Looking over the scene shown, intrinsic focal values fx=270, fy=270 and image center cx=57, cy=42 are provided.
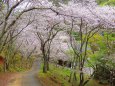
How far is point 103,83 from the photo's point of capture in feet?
121

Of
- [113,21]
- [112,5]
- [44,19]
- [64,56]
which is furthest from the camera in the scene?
[64,56]

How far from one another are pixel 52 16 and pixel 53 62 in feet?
104

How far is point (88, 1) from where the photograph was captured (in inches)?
807

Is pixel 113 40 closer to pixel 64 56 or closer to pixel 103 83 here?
pixel 103 83

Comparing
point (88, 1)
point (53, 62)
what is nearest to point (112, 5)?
point (88, 1)

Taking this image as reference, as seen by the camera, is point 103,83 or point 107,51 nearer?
point 107,51

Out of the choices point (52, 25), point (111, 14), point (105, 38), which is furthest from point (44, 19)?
point (111, 14)

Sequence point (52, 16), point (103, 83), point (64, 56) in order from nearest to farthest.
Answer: point (52, 16) < point (103, 83) < point (64, 56)

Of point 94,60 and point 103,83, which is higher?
point 94,60

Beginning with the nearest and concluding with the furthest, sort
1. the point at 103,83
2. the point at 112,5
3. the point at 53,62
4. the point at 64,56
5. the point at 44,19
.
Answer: the point at 112,5 → the point at 44,19 → the point at 103,83 → the point at 64,56 → the point at 53,62

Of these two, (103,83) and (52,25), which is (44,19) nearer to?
(52,25)

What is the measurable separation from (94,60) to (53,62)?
93.6 feet

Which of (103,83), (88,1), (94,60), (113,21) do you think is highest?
(88,1)

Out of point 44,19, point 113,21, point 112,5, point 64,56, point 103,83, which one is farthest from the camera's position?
point 64,56
